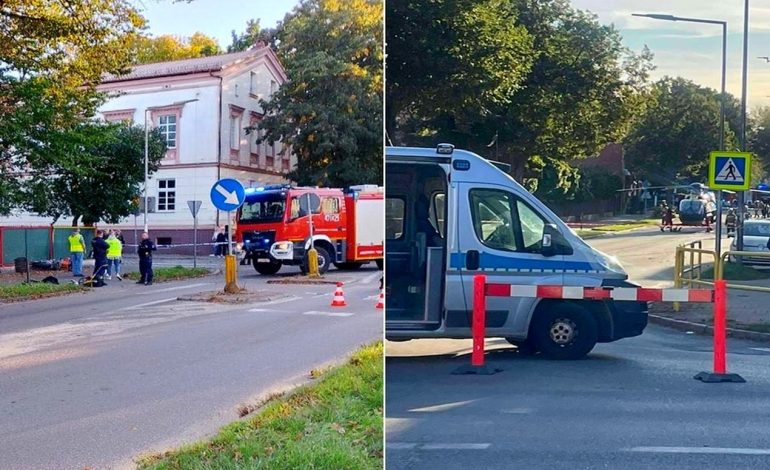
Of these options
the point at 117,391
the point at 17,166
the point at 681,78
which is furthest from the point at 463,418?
the point at 17,166

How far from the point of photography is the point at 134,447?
1.47m

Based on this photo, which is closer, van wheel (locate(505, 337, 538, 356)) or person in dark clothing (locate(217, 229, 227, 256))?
person in dark clothing (locate(217, 229, 227, 256))

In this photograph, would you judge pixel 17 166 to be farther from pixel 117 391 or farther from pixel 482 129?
pixel 482 129

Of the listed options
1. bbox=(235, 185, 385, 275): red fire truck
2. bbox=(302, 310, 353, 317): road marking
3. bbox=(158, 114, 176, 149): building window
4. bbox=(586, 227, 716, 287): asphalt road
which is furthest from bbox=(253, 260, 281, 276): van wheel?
bbox=(586, 227, 716, 287): asphalt road

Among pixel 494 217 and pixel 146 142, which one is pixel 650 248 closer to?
pixel 494 217

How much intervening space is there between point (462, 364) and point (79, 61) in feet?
3.27

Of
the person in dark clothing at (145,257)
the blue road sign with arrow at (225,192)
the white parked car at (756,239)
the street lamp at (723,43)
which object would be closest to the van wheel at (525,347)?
the white parked car at (756,239)

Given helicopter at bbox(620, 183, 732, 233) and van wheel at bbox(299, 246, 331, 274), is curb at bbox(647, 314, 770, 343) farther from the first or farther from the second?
van wheel at bbox(299, 246, 331, 274)

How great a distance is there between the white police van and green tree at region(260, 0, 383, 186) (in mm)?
72

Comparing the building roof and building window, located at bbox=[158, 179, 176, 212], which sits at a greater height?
the building roof

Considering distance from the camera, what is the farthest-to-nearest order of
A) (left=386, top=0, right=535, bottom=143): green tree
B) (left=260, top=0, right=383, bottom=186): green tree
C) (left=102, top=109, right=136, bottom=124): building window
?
1. (left=102, top=109, right=136, bottom=124): building window
2. (left=260, top=0, right=383, bottom=186): green tree
3. (left=386, top=0, right=535, bottom=143): green tree

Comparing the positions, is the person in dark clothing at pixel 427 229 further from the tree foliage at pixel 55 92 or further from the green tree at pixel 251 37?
the tree foliage at pixel 55 92

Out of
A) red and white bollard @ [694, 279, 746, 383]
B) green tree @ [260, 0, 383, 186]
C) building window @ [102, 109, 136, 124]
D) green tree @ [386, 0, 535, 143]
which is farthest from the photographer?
red and white bollard @ [694, 279, 746, 383]

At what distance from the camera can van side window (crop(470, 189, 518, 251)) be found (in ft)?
5.42
